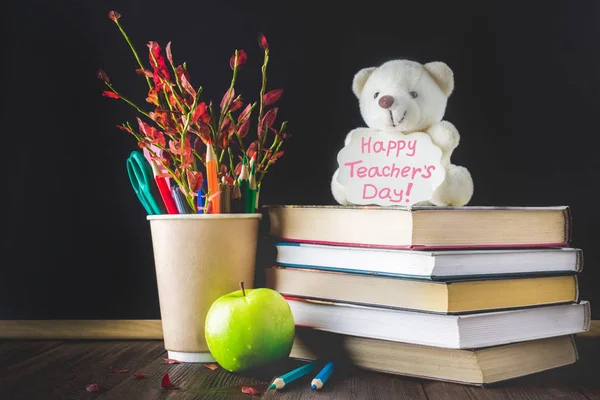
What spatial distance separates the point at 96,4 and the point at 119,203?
0.41 metres

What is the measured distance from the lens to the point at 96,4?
134 centimetres

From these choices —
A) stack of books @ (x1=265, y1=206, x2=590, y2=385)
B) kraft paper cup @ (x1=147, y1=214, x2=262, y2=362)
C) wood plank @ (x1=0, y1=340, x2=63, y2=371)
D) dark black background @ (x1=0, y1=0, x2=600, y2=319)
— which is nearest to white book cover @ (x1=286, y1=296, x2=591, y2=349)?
stack of books @ (x1=265, y1=206, x2=590, y2=385)

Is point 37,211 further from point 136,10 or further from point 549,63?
point 549,63

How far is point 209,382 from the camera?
938 mm

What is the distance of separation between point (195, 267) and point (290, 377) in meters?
0.25

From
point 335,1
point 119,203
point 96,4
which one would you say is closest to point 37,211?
point 119,203

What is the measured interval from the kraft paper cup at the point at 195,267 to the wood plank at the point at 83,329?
0.22m

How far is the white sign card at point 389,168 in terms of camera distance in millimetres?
1077

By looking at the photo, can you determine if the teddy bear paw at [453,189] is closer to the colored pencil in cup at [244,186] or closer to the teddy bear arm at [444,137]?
the teddy bear arm at [444,137]

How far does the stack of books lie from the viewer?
92 centimetres

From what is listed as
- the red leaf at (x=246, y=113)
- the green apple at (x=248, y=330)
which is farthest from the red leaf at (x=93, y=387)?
the red leaf at (x=246, y=113)

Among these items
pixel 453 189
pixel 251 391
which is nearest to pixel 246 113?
pixel 453 189

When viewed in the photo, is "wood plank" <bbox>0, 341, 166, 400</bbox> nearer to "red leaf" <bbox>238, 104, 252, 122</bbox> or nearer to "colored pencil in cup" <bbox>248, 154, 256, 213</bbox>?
"colored pencil in cup" <bbox>248, 154, 256, 213</bbox>

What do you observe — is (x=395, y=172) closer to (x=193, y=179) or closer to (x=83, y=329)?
(x=193, y=179)
